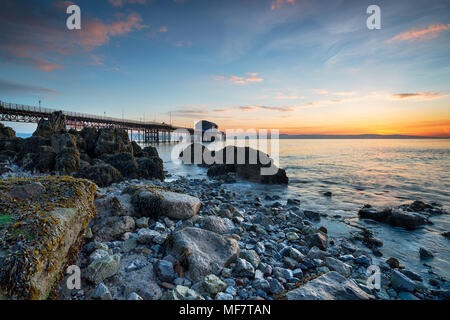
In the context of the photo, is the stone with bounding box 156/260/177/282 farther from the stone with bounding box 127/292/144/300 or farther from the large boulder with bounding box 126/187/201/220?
the large boulder with bounding box 126/187/201/220

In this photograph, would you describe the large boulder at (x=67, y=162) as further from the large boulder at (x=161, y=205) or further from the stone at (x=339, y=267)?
the stone at (x=339, y=267)

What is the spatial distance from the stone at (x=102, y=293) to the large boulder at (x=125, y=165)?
481 inches

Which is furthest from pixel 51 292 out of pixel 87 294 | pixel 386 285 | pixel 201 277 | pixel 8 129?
pixel 8 129

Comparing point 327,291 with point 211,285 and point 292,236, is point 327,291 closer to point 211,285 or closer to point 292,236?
point 211,285

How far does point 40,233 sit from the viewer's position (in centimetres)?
274

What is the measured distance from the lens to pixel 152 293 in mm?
3084

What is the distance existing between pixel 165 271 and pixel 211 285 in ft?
2.88

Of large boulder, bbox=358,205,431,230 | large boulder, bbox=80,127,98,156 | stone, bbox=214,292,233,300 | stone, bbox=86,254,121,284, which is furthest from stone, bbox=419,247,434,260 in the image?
large boulder, bbox=80,127,98,156

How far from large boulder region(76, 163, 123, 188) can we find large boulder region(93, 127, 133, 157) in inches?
309

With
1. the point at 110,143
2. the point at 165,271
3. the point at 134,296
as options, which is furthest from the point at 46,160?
the point at 134,296

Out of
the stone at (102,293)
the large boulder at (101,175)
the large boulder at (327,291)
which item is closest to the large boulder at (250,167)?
the large boulder at (101,175)

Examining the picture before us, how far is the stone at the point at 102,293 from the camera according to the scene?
2.89m

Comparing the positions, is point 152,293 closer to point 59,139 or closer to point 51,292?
point 51,292

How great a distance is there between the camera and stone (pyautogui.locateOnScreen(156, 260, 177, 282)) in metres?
3.43
